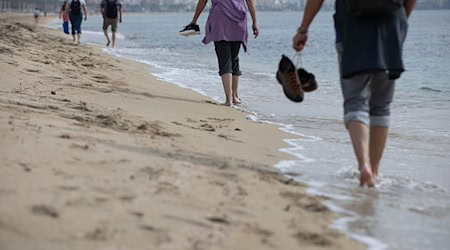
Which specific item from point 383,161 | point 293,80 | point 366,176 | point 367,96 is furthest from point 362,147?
point 383,161

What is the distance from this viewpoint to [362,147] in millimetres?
4008

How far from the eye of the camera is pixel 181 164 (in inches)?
149

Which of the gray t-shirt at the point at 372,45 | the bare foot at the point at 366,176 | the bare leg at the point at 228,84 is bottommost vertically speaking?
the bare leg at the point at 228,84

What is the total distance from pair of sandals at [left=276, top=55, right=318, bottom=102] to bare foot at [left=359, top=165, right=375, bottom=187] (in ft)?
2.26

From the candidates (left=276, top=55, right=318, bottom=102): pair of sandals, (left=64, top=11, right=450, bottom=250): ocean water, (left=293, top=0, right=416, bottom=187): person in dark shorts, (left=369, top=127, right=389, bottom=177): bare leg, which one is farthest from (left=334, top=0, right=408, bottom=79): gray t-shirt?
(left=64, top=11, right=450, bottom=250): ocean water

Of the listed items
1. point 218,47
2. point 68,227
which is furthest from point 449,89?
point 68,227

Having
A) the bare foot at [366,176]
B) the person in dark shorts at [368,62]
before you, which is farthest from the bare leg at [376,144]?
the bare foot at [366,176]

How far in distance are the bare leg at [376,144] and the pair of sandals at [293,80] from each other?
0.50 meters

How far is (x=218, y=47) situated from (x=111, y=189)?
5.03 metres

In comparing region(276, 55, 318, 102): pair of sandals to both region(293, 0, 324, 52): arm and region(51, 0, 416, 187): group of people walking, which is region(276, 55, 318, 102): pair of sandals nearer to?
region(51, 0, 416, 187): group of people walking

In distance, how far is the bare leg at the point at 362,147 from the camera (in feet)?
13.1

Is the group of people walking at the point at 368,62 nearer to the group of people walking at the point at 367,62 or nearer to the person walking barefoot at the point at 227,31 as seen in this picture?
the group of people walking at the point at 367,62

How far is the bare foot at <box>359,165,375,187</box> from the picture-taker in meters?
4.01

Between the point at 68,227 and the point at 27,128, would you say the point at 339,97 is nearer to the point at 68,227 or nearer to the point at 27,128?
the point at 27,128
